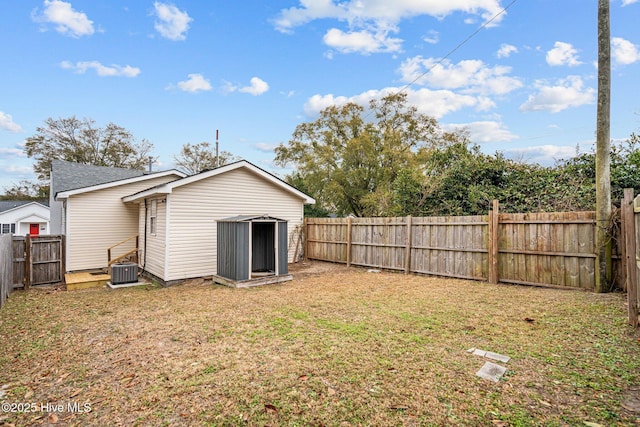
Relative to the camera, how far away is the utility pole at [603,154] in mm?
6098

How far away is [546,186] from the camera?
948 centimetres

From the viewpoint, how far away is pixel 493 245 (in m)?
7.74

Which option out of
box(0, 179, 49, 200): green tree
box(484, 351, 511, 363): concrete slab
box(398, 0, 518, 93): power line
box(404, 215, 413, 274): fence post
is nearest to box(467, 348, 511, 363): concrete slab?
box(484, 351, 511, 363): concrete slab

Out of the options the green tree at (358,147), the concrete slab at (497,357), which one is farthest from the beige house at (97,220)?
the green tree at (358,147)

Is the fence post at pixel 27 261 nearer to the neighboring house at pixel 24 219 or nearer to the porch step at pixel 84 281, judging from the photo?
the porch step at pixel 84 281

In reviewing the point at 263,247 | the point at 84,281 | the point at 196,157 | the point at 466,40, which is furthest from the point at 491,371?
the point at 196,157

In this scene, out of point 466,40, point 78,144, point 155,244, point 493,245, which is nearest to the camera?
point 493,245

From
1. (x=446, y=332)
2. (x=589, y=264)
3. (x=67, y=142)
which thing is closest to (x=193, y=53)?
(x=446, y=332)

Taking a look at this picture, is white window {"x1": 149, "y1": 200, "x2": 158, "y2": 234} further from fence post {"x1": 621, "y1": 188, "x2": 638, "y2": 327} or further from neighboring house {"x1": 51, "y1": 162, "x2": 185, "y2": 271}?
fence post {"x1": 621, "y1": 188, "x2": 638, "y2": 327}

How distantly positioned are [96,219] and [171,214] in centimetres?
432

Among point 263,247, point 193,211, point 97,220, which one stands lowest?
point 263,247

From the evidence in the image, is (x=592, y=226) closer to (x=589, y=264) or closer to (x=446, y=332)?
(x=589, y=264)

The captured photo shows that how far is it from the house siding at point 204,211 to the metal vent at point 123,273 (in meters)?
1.11

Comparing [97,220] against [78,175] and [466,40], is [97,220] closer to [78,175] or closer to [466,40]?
[78,175]
